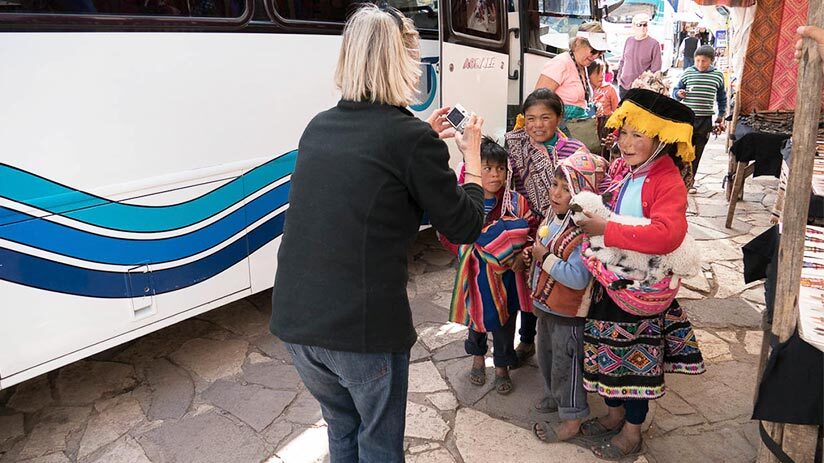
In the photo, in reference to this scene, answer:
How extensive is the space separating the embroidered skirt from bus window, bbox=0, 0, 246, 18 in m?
2.39

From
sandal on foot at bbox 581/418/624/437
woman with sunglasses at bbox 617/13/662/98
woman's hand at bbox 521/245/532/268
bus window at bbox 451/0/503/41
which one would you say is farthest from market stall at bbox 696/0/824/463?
woman with sunglasses at bbox 617/13/662/98

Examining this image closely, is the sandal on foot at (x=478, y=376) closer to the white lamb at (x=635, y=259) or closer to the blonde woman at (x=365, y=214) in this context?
the white lamb at (x=635, y=259)

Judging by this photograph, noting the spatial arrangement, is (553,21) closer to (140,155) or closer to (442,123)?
(442,123)

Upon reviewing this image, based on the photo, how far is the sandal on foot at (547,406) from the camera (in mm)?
3029

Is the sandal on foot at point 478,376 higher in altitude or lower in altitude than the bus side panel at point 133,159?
lower

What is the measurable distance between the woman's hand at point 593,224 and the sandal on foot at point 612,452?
1036mm

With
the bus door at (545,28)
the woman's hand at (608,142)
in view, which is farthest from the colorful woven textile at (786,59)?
the woman's hand at (608,142)

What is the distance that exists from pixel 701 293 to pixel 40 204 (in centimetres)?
420

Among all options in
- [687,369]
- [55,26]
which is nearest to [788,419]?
[687,369]

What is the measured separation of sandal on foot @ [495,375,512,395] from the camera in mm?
3205

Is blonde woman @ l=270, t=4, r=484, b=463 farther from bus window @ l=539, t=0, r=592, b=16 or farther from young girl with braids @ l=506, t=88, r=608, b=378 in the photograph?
bus window @ l=539, t=0, r=592, b=16

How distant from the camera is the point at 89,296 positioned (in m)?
2.86

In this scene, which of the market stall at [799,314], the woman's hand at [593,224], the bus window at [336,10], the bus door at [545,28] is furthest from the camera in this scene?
the bus door at [545,28]

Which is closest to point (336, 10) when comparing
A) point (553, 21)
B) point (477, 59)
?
point (477, 59)
